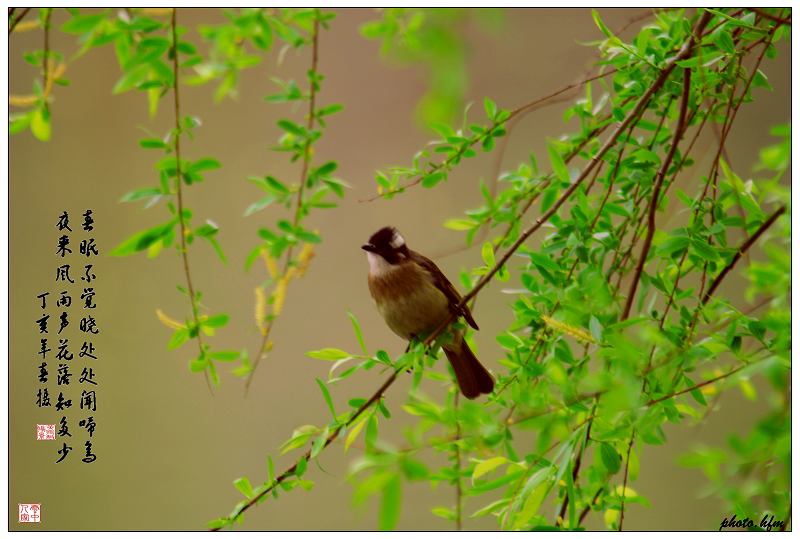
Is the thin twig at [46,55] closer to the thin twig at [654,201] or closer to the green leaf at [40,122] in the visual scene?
the green leaf at [40,122]

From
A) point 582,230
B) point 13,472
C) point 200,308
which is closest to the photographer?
point 582,230

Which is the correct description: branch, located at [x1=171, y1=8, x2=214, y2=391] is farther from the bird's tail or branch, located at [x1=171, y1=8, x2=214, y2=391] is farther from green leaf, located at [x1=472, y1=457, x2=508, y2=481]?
the bird's tail

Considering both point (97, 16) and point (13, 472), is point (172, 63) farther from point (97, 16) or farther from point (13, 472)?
point (13, 472)

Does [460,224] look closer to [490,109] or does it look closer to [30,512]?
[490,109]

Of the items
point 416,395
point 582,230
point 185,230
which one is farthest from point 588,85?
point 185,230

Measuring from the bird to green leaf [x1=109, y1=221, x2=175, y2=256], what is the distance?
799 millimetres

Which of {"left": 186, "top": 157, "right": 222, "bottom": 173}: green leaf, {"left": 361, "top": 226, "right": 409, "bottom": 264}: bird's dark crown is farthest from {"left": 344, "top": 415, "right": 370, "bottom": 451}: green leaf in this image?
{"left": 361, "top": 226, "right": 409, "bottom": 264}: bird's dark crown

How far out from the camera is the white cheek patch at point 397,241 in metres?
2.18

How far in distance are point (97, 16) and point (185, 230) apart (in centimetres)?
37

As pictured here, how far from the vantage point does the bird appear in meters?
2.13

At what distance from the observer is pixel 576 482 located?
1386 mm

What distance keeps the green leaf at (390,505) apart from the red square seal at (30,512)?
1.45 metres

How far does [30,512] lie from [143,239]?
0.96 meters

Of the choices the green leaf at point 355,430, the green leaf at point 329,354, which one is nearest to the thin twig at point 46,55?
the green leaf at point 329,354
